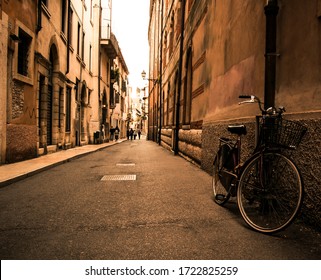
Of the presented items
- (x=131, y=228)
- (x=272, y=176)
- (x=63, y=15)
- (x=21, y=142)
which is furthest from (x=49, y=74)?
(x=272, y=176)

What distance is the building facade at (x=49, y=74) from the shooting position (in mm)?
9461

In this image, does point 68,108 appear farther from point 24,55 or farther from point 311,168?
point 311,168

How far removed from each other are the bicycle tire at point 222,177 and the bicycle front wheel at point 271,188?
1.84ft

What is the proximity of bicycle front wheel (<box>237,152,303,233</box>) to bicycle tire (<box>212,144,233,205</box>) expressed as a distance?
560 mm

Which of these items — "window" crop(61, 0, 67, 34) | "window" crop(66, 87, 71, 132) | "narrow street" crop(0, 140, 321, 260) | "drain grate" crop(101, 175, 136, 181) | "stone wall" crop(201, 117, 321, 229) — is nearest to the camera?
"narrow street" crop(0, 140, 321, 260)

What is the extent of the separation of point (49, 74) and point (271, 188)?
12975 millimetres

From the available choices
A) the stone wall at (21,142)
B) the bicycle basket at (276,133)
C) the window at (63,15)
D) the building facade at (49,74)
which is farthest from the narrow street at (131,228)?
the window at (63,15)

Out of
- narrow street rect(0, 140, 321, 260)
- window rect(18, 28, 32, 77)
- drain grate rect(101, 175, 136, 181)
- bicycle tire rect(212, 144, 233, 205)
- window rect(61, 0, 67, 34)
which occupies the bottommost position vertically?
drain grate rect(101, 175, 136, 181)

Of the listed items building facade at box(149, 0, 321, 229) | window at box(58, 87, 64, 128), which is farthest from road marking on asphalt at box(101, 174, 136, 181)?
window at box(58, 87, 64, 128)

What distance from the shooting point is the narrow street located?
2912 mm

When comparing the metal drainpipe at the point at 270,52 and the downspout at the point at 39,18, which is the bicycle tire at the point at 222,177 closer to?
the metal drainpipe at the point at 270,52

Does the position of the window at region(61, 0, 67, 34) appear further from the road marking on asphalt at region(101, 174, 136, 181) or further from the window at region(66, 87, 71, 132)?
the road marking on asphalt at region(101, 174, 136, 181)
